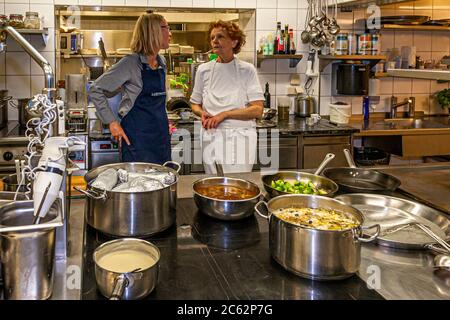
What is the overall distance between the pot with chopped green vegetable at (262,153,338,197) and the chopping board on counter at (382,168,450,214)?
36 centimetres

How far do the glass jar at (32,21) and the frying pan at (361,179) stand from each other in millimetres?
2725

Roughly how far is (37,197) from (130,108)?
1707mm

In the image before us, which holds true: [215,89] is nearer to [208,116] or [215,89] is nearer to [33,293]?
[208,116]

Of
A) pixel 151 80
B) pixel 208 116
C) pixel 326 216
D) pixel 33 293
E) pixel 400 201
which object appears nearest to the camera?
pixel 33 293

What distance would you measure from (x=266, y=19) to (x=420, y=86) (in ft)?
5.61

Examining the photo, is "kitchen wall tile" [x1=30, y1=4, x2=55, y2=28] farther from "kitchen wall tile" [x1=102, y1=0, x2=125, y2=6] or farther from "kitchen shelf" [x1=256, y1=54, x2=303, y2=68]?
"kitchen shelf" [x1=256, y1=54, x2=303, y2=68]

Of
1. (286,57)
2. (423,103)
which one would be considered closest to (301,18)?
(286,57)

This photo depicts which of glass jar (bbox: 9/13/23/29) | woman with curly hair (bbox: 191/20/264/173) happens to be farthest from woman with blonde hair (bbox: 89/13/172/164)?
glass jar (bbox: 9/13/23/29)

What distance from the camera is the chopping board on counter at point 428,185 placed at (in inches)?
72.2

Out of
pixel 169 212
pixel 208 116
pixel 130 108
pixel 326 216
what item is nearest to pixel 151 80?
pixel 130 108

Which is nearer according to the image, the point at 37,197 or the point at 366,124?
the point at 37,197

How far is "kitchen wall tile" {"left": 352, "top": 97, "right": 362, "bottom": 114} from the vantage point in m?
4.66

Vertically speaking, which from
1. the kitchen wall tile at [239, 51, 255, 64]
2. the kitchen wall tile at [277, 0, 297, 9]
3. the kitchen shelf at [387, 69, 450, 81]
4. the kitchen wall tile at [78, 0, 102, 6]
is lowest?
the kitchen shelf at [387, 69, 450, 81]

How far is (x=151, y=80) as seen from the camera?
107 inches
